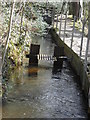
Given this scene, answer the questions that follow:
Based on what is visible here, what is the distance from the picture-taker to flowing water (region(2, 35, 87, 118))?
4.75 meters

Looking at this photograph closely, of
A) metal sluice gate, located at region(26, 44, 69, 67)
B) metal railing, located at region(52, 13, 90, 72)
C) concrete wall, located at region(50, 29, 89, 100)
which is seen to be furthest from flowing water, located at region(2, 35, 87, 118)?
metal railing, located at region(52, 13, 90, 72)

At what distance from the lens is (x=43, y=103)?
5180mm

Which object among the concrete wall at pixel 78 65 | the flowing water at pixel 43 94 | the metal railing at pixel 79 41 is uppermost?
the metal railing at pixel 79 41

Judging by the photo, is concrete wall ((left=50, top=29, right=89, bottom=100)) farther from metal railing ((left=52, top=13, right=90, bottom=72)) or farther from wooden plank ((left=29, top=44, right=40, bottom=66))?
wooden plank ((left=29, top=44, right=40, bottom=66))

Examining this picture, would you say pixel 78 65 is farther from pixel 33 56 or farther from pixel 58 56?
pixel 33 56

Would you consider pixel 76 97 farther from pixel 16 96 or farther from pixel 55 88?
pixel 16 96

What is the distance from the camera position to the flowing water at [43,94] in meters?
4.75

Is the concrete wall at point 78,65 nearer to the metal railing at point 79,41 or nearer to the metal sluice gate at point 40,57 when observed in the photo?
the metal railing at point 79,41

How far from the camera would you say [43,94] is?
18.6 ft

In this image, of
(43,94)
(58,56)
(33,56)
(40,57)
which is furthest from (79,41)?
(43,94)

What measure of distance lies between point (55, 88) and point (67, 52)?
3.17m

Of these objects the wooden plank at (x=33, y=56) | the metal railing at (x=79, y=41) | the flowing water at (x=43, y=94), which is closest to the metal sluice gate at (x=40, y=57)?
the wooden plank at (x=33, y=56)

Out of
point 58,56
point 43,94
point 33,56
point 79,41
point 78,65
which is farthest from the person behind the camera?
point 79,41

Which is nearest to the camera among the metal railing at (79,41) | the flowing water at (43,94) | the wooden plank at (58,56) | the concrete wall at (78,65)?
the flowing water at (43,94)
